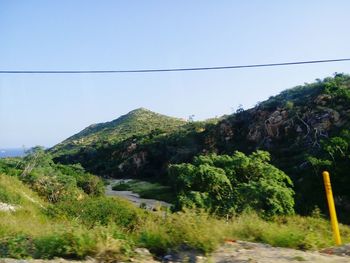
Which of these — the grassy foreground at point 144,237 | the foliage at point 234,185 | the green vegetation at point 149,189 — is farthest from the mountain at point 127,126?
the grassy foreground at point 144,237

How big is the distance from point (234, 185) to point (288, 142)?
27.1m

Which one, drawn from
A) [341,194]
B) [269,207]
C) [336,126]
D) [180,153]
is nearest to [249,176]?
[269,207]

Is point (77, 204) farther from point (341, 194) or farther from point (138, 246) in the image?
point (138, 246)

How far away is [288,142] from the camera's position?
55.0 metres

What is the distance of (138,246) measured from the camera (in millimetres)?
6738

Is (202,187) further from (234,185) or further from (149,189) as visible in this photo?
(149,189)

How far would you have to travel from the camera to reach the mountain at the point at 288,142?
40.7 metres

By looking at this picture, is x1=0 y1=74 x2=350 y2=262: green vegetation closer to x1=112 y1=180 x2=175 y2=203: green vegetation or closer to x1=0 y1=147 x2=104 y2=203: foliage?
x1=0 y1=147 x2=104 y2=203: foliage

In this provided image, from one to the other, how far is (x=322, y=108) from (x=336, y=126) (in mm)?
5049

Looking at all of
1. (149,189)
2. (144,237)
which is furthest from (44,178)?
(144,237)

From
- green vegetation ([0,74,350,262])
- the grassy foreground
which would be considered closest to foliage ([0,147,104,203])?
green vegetation ([0,74,350,262])

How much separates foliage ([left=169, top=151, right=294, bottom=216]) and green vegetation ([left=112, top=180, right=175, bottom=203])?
2535 centimetres

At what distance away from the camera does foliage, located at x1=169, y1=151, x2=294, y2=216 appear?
2627 centimetres

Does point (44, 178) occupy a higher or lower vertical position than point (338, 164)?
higher
